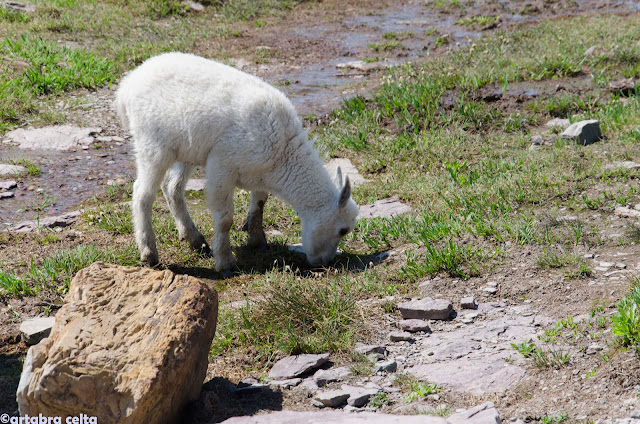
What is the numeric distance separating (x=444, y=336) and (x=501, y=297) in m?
0.72

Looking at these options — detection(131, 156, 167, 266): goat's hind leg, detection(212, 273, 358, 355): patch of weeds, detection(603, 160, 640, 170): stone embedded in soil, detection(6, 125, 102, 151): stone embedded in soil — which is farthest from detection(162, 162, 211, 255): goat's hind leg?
detection(603, 160, 640, 170): stone embedded in soil

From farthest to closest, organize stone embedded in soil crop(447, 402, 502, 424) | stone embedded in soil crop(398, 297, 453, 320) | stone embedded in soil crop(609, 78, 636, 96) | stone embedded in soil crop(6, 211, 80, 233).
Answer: stone embedded in soil crop(609, 78, 636, 96) → stone embedded in soil crop(6, 211, 80, 233) → stone embedded in soil crop(398, 297, 453, 320) → stone embedded in soil crop(447, 402, 502, 424)

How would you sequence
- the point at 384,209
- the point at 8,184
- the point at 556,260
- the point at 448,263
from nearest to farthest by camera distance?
the point at 556,260
the point at 448,263
the point at 384,209
the point at 8,184

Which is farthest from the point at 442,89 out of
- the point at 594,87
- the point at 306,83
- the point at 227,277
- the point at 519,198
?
the point at 227,277

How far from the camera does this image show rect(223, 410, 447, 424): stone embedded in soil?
11.5ft

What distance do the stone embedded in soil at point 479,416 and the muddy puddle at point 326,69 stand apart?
6117 mm

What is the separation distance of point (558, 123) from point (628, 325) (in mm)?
6198

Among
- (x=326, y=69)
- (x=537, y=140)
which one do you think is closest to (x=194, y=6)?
(x=326, y=69)

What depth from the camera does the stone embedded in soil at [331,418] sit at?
11.5 ft

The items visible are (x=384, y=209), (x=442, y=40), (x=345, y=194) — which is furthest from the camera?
(x=442, y=40)

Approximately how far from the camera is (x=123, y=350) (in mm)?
3787

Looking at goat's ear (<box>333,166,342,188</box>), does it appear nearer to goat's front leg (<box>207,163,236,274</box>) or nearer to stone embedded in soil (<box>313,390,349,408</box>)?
goat's front leg (<box>207,163,236,274</box>)

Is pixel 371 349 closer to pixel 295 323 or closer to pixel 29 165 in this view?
pixel 295 323

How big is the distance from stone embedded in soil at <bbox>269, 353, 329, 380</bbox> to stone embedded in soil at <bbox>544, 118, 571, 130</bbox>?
621 centimetres
